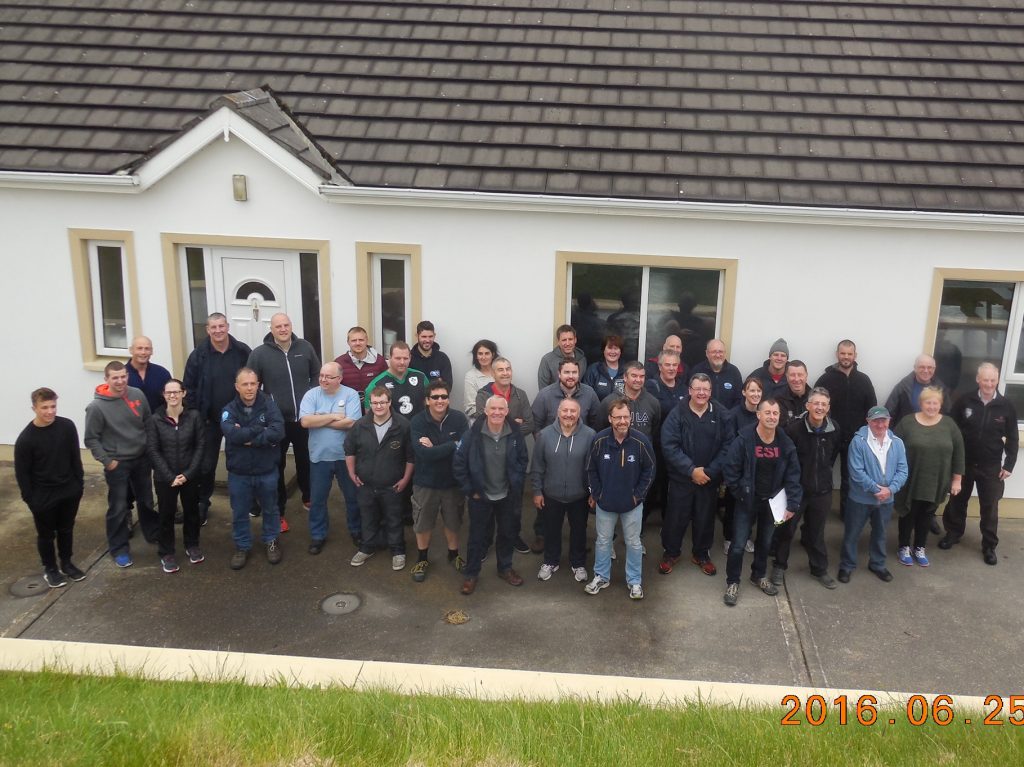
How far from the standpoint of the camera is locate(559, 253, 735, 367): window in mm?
9211

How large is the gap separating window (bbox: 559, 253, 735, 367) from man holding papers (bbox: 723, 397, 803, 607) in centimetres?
212

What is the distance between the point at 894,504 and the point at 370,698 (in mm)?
5438

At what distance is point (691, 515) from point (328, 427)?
3292 millimetres

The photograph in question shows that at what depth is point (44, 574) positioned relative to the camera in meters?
7.77

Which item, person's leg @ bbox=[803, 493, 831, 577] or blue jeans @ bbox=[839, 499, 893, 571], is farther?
blue jeans @ bbox=[839, 499, 893, 571]

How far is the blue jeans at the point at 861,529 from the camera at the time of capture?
789cm

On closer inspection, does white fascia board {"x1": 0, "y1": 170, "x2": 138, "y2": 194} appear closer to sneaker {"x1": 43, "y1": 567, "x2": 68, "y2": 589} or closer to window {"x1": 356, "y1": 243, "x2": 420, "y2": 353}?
window {"x1": 356, "y1": 243, "x2": 420, "y2": 353}

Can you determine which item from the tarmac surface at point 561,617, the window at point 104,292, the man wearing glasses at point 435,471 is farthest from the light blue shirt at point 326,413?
the window at point 104,292

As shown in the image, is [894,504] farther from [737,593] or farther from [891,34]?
[891,34]

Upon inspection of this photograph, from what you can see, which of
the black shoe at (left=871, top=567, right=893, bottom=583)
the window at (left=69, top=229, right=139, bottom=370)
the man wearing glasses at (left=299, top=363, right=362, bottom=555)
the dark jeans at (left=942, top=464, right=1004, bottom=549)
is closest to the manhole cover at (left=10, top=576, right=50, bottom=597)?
the man wearing glasses at (left=299, top=363, right=362, bottom=555)

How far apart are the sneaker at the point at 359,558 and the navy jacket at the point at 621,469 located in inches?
87.0

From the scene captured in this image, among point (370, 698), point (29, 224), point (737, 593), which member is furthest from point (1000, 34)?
point (29, 224)

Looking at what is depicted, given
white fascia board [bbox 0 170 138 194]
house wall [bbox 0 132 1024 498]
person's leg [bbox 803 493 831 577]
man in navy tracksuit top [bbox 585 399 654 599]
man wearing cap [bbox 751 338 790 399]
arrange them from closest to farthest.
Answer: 1. man in navy tracksuit top [bbox 585 399 654 599]
2. person's leg [bbox 803 493 831 577]
3. man wearing cap [bbox 751 338 790 399]
4. house wall [bbox 0 132 1024 498]
5. white fascia board [bbox 0 170 138 194]

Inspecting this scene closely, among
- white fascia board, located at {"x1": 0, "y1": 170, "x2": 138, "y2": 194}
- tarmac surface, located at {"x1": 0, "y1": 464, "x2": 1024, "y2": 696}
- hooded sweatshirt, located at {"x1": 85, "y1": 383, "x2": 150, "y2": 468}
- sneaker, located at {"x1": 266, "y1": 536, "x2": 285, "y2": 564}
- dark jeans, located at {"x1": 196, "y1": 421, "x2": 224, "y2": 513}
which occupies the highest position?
white fascia board, located at {"x1": 0, "y1": 170, "x2": 138, "y2": 194}
